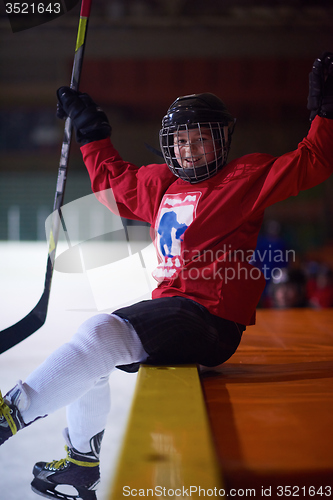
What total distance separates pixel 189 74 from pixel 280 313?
3562mm

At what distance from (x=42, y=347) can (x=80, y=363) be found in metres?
1.31

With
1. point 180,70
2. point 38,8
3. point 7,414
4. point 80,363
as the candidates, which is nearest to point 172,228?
point 80,363

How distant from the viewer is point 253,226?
2.80ft

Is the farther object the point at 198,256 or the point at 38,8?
the point at 38,8

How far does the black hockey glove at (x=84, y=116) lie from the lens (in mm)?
993

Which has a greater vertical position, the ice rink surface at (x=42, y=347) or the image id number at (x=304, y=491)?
the image id number at (x=304, y=491)

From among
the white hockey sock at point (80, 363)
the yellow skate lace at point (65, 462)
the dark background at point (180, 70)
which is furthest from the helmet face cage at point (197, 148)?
the dark background at point (180, 70)

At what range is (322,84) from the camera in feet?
2.69

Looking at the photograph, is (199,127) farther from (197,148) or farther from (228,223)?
(228,223)

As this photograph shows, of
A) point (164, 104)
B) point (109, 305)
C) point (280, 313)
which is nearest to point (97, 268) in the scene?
point (109, 305)

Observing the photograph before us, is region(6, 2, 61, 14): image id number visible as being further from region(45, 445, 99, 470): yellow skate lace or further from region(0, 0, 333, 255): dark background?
region(0, 0, 333, 255): dark background

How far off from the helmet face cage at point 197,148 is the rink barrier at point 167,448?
0.41 metres

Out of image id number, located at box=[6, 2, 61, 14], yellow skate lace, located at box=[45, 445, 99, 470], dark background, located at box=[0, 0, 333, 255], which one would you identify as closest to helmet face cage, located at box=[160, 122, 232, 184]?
yellow skate lace, located at box=[45, 445, 99, 470]

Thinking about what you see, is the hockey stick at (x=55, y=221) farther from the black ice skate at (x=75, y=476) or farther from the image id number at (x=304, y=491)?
the image id number at (x=304, y=491)
